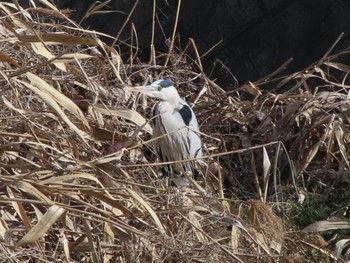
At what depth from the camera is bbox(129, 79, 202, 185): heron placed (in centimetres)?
505

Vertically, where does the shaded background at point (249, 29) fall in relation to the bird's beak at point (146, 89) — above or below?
below

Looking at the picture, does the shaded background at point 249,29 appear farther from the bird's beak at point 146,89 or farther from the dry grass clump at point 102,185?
the dry grass clump at point 102,185

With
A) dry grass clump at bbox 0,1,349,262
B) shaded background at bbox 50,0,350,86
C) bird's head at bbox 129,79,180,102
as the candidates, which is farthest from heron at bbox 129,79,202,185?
shaded background at bbox 50,0,350,86

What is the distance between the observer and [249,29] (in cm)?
607

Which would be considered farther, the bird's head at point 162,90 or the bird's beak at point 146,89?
the bird's head at point 162,90

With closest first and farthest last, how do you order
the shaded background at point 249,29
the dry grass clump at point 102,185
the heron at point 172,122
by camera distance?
the dry grass clump at point 102,185 < the heron at point 172,122 < the shaded background at point 249,29

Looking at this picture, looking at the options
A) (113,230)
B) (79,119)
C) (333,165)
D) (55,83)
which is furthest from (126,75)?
(113,230)

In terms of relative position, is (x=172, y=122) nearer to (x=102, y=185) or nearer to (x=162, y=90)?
(x=162, y=90)

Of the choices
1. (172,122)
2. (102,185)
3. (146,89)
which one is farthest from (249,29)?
(102,185)

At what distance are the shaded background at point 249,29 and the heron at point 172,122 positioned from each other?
69 cm

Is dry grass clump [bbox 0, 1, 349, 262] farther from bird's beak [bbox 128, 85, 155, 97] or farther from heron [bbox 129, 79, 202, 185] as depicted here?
heron [bbox 129, 79, 202, 185]

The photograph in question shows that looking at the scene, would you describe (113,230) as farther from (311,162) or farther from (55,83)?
(311,162)

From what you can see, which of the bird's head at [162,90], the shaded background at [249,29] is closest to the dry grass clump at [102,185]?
the bird's head at [162,90]

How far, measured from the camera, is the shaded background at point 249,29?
595cm
